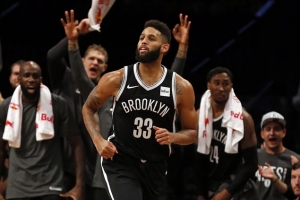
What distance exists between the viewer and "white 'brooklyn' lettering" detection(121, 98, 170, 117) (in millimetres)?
4684

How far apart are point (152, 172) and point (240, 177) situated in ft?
3.86

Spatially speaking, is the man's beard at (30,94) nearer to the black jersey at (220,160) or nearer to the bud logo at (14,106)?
the bud logo at (14,106)

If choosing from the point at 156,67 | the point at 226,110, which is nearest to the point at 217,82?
the point at 226,110

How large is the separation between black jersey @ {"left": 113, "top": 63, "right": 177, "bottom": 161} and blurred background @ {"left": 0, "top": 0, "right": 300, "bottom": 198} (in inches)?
165

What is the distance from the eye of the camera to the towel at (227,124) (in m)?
5.74

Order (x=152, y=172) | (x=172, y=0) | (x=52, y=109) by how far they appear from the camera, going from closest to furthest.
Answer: (x=152, y=172) < (x=52, y=109) < (x=172, y=0)

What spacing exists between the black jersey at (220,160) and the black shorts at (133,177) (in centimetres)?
111

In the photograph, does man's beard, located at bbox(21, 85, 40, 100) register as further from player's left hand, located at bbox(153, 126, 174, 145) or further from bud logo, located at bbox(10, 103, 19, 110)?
player's left hand, located at bbox(153, 126, 174, 145)

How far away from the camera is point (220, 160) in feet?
19.2

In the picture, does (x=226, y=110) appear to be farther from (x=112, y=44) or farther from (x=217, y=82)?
(x=112, y=44)

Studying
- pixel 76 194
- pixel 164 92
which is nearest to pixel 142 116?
pixel 164 92

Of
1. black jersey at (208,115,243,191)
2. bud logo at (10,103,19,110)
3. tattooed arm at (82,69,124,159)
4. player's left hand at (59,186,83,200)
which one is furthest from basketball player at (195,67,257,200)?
bud logo at (10,103,19,110)

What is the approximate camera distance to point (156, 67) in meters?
4.84

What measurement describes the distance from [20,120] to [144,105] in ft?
4.33
